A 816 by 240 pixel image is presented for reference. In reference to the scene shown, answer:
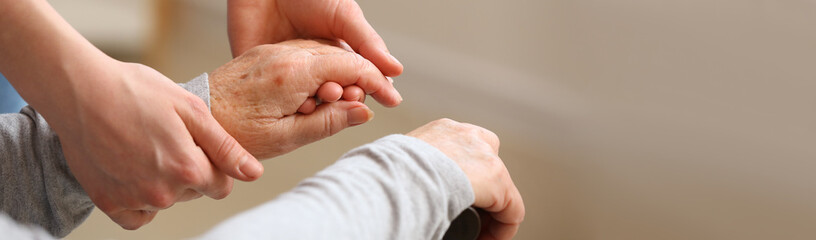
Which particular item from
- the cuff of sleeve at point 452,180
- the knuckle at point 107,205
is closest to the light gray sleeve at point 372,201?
the cuff of sleeve at point 452,180

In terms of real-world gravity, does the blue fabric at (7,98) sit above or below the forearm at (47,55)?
below

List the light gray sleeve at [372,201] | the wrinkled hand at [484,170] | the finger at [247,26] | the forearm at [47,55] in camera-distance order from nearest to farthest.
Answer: the light gray sleeve at [372,201] < the wrinkled hand at [484,170] < the forearm at [47,55] < the finger at [247,26]

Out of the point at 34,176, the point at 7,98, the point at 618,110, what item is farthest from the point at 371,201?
the point at 618,110

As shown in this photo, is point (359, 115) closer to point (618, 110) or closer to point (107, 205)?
point (107, 205)

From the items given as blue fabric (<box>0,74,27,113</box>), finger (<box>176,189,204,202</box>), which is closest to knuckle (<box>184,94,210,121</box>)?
finger (<box>176,189,204,202</box>)

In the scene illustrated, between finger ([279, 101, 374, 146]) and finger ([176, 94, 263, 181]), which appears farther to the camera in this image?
finger ([279, 101, 374, 146])

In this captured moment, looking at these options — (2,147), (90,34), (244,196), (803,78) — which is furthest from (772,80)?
(90,34)

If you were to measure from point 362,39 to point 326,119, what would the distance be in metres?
0.13

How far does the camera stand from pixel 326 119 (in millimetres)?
895

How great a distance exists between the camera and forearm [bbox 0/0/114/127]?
714 millimetres

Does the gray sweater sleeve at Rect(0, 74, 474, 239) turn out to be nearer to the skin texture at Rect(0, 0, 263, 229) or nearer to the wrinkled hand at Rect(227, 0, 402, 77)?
the skin texture at Rect(0, 0, 263, 229)

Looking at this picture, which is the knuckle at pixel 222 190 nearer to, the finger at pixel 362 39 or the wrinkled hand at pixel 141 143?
the wrinkled hand at pixel 141 143

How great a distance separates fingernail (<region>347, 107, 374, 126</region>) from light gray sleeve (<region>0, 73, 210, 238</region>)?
0.33 m

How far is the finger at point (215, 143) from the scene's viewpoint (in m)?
0.76
